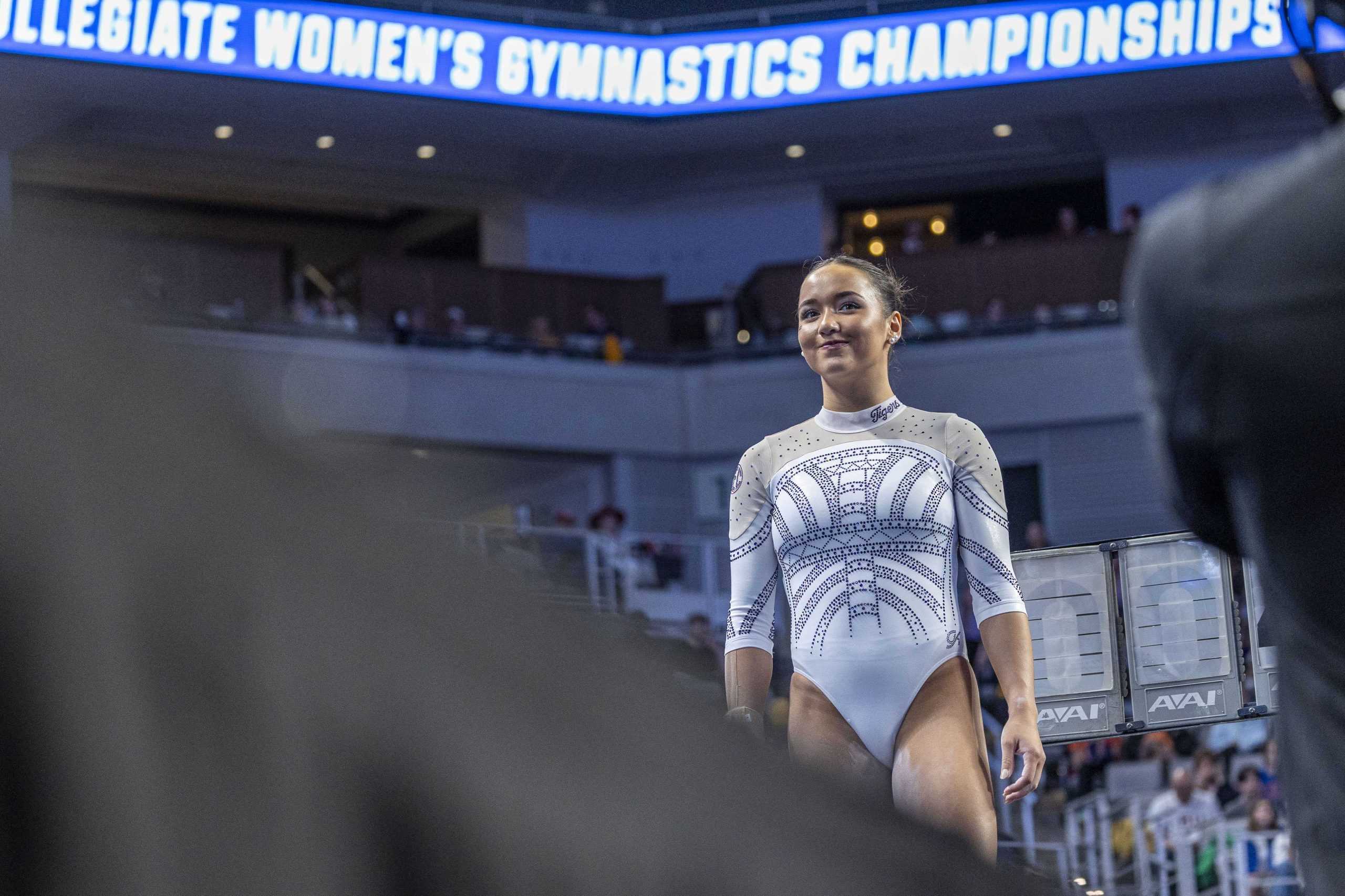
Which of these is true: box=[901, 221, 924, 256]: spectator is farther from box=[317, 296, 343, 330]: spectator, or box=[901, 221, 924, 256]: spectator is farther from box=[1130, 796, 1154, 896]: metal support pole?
box=[1130, 796, 1154, 896]: metal support pole

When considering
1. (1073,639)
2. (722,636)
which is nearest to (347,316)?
(722,636)

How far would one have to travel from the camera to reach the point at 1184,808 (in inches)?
352

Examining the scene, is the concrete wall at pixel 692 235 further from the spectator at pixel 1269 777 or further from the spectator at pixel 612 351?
the spectator at pixel 1269 777

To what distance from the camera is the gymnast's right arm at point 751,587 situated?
2930 mm

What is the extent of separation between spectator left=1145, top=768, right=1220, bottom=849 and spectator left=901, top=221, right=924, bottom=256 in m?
9.97

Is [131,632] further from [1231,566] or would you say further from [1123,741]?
[1123,741]

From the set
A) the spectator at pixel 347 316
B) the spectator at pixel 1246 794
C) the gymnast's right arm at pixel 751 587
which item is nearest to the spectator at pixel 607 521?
the spectator at pixel 347 316

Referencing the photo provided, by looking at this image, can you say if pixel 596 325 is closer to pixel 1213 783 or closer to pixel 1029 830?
pixel 1213 783

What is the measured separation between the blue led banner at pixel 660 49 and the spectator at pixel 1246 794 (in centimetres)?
993

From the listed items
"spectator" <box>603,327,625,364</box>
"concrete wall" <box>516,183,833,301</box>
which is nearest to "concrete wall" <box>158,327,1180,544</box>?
"spectator" <box>603,327,625,364</box>

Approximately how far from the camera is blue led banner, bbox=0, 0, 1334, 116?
628 inches

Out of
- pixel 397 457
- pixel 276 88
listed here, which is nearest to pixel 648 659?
pixel 397 457

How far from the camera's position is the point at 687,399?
18.4 m

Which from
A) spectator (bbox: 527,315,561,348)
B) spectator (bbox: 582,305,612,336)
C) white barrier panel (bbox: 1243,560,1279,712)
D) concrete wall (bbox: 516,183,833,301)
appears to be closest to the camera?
white barrier panel (bbox: 1243,560,1279,712)
